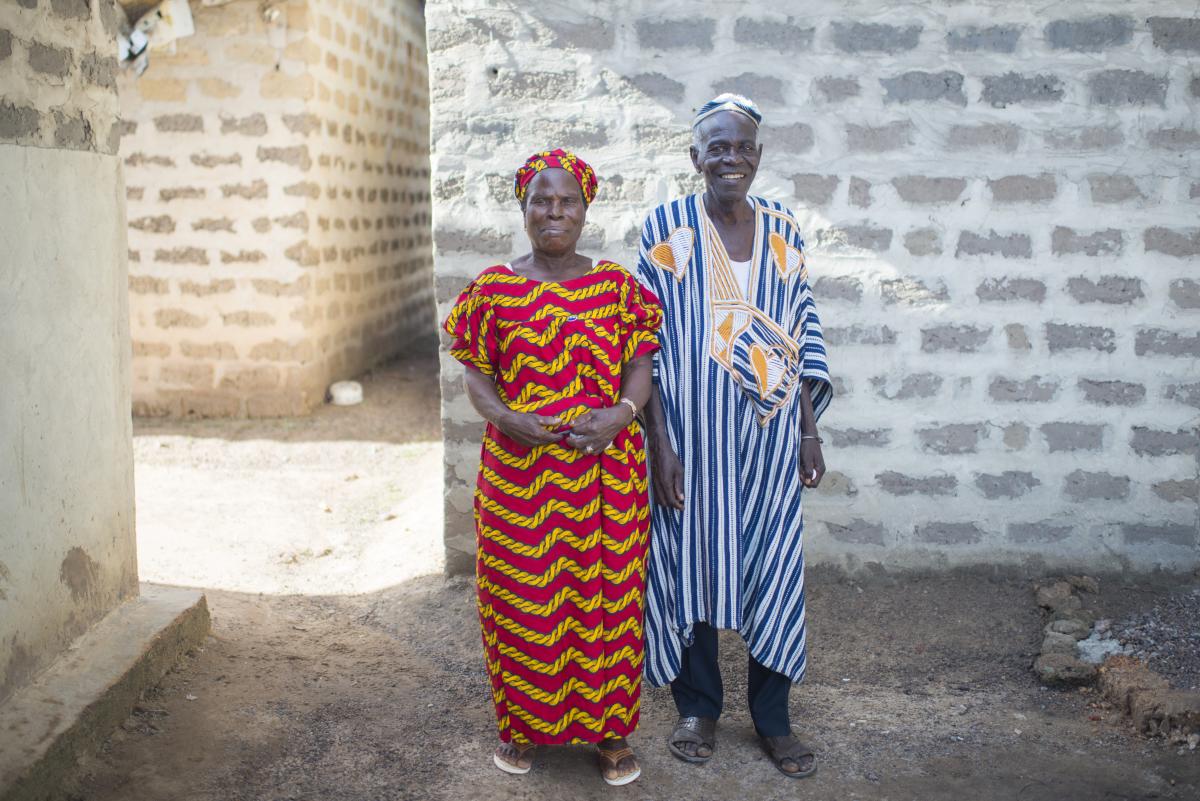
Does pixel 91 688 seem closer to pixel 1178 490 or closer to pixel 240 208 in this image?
pixel 1178 490

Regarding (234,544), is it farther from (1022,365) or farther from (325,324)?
(1022,365)

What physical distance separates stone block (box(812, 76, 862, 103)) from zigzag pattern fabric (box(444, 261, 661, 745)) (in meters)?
1.70

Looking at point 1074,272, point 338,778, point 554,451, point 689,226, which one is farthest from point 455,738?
point 1074,272

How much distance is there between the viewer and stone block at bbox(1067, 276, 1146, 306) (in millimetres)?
4191

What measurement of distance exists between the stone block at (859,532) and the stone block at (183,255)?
5120 millimetres

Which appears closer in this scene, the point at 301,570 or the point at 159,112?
the point at 301,570

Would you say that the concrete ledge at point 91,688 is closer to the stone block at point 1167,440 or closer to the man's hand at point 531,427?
the man's hand at point 531,427

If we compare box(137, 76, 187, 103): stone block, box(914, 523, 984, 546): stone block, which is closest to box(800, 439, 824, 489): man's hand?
box(914, 523, 984, 546): stone block

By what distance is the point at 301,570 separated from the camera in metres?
5.02

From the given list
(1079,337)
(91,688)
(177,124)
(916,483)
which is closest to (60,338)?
(91,688)

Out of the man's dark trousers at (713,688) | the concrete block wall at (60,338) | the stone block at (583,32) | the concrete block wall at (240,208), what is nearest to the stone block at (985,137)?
the stone block at (583,32)

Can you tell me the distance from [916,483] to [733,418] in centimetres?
172

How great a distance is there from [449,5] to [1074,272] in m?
2.65

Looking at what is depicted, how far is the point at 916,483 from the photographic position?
4348 mm
